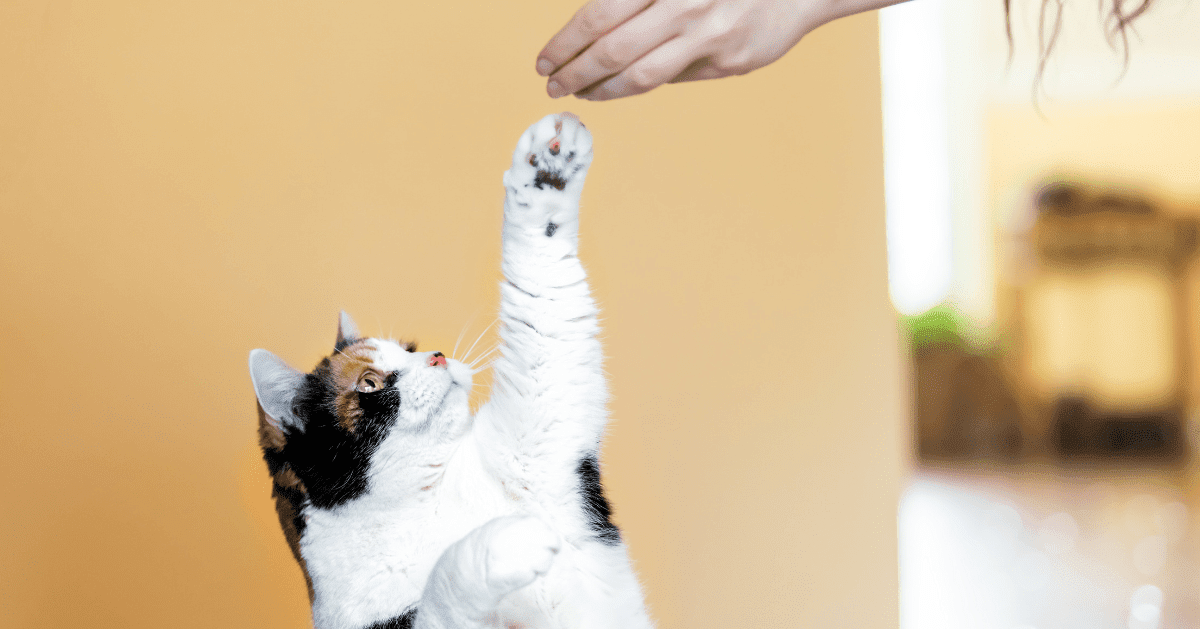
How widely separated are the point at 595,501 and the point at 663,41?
608 millimetres

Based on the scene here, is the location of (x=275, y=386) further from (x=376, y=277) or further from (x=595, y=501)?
(x=376, y=277)

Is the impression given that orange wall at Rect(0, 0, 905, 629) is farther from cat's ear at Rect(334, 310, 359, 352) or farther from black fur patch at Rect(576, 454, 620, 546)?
black fur patch at Rect(576, 454, 620, 546)

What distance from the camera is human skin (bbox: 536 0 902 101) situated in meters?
0.82

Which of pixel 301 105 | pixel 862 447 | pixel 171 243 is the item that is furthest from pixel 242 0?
pixel 862 447

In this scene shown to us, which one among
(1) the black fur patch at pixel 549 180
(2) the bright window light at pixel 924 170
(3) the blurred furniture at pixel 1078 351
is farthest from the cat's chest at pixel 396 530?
(3) the blurred furniture at pixel 1078 351

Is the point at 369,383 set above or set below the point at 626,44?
below

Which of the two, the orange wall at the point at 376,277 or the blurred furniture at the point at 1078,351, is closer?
the orange wall at the point at 376,277

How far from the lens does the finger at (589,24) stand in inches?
31.9

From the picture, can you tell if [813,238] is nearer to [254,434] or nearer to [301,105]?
[301,105]

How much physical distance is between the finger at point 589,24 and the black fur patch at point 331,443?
0.50m

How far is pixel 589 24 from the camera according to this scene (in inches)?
32.3

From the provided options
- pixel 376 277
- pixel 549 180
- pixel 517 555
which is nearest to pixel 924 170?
pixel 376 277

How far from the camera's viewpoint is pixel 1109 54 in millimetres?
5695

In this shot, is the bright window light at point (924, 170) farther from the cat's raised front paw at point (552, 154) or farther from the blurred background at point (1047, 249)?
the cat's raised front paw at point (552, 154)
